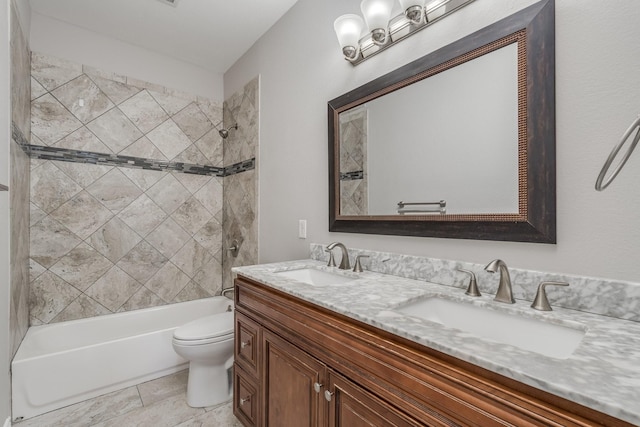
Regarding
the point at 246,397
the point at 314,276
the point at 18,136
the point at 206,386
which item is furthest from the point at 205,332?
the point at 18,136

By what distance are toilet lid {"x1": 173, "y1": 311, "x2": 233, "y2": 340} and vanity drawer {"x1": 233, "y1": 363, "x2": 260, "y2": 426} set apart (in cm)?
34

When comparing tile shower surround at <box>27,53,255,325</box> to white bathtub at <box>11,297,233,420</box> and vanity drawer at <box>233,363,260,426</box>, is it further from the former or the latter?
vanity drawer at <box>233,363,260,426</box>

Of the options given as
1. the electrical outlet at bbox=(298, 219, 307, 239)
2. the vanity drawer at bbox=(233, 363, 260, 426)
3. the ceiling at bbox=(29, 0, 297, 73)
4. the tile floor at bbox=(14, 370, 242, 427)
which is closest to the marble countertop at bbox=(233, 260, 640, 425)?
the vanity drawer at bbox=(233, 363, 260, 426)

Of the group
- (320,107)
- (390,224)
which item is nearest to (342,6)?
(320,107)

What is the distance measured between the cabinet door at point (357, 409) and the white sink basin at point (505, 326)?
0.26 metres

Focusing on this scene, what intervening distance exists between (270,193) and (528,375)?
1.96 m

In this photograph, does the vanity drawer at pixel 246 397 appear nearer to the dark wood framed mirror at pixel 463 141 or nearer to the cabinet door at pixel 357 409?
the cabinet door at pixel 357 409

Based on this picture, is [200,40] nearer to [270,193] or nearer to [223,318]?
[270,193]

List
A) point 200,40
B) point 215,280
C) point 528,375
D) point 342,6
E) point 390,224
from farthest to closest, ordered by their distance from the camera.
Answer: point 215,280
point 200,40
point 342,6
point 390,224
point 528,375

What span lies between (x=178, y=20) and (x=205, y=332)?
2243 mm

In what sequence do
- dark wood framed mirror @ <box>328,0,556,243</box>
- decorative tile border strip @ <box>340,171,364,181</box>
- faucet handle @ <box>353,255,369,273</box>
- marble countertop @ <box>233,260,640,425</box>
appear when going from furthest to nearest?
decorative tile border strip @ <box>340,171,364,181</box> → faucet handle @ <box>353,255,369,273</box> → dark wood framed mirror @ <box>328,0,556,243</box> → marble countertop @ <box>233,260,640,425</box>

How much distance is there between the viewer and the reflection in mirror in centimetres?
102

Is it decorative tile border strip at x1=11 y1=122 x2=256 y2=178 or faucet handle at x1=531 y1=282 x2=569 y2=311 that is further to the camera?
decorative tile border strip at x1=11 y1=122 x2=256 y2=178

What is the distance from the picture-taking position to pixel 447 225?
3.81 ft
